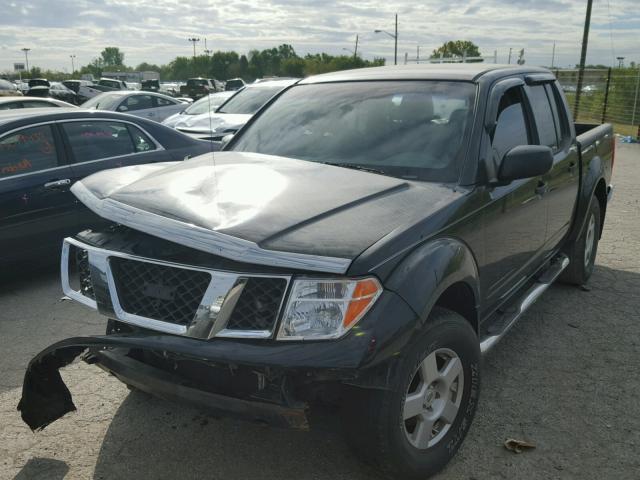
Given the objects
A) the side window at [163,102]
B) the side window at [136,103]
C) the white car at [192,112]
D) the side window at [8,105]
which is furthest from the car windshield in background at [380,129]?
the side window at [163,102]

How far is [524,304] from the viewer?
3930mm

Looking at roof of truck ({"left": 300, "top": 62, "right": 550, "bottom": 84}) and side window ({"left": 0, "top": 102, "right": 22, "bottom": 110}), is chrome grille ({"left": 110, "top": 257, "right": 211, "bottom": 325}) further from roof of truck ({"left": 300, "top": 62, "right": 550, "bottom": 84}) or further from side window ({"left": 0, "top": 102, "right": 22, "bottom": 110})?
side window ({"left": 0, "top": 102, "right": 22, "bottom": 110})

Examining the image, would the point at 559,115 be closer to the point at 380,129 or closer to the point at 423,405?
the point at 380,129

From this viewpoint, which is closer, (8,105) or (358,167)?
(358,167)

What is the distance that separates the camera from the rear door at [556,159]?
4.28 m

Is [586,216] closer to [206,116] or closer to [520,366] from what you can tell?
[520,366]

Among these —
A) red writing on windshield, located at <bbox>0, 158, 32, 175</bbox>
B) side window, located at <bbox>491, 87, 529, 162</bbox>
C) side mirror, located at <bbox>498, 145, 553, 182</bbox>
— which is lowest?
red writing on windshield, located at <bbox>0, 158, 32, 175</bbox>

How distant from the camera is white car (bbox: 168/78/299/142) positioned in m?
10.4

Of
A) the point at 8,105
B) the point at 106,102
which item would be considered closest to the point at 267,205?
the point at 8,105

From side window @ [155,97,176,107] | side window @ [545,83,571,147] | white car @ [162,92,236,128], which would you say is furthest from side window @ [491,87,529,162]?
side window @ [155,97,176,107]

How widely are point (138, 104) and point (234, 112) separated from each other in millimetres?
4443

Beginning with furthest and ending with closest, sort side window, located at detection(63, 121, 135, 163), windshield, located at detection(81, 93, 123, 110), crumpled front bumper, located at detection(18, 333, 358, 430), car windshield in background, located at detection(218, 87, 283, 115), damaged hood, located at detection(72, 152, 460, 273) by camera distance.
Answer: windshield, located at detection(81, 93, 123, 110) → car windshield in background, located at detection(218, 87, 283, 115) → side window, located at detection(63, 121, 135, 163) → damaged hood, located at detection(72, 152, 460, 273) → crumpled front bumper, located at detection(18, 333, 358, 430)

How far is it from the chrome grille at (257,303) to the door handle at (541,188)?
7.43 feet

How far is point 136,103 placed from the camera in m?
14.4
